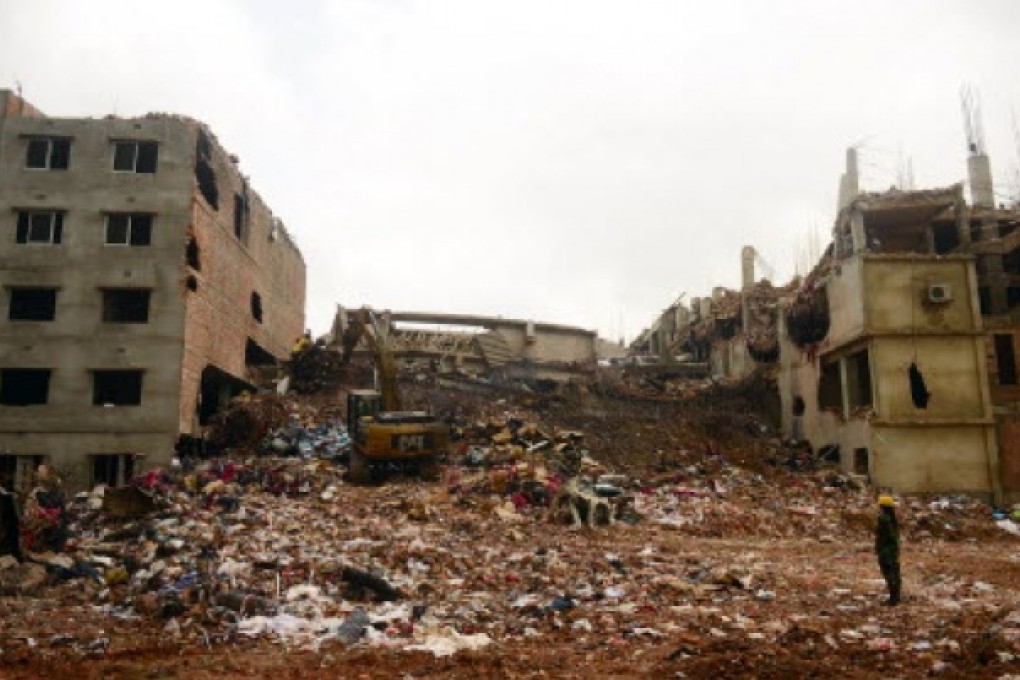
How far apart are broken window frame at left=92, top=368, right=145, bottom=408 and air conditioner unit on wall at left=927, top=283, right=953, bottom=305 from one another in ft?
67.2

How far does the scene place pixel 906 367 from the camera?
18984 mm

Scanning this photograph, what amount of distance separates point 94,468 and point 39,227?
6.86 metres

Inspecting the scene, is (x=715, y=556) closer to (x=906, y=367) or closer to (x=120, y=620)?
(x=120, y=620)

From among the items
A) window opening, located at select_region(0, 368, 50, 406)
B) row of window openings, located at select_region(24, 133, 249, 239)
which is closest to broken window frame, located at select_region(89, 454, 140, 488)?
window opening, located at select_region(0, 368, 50, 406)

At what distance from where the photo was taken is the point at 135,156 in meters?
21.6

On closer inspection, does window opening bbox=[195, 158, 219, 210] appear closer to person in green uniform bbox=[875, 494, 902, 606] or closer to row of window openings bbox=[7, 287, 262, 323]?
row of window openings bbox=[7, 287, 262, 323]

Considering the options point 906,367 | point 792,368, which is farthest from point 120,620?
point 792,368

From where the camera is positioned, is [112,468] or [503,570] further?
[112,468]

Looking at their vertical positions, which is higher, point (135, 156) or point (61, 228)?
point (135, 156)

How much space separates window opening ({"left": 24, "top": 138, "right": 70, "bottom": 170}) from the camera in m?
21.3

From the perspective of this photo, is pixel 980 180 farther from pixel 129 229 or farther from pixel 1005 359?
pixel 129 229

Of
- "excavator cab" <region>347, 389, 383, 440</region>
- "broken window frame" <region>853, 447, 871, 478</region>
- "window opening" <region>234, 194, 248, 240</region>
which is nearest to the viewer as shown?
"excavator cab" <region>347, 389, 383, 440</region>

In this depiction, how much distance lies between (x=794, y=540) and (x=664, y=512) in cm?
260

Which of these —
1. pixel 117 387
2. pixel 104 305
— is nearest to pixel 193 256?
pixel 104 305
